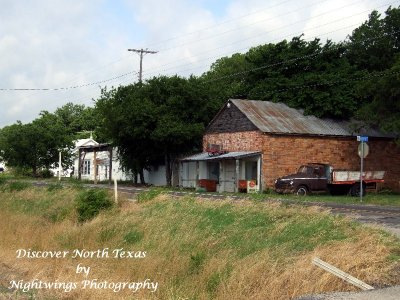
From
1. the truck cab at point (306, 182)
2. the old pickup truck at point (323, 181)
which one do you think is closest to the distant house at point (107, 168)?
the truck cab at point (306, 182)

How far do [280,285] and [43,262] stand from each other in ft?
19.0

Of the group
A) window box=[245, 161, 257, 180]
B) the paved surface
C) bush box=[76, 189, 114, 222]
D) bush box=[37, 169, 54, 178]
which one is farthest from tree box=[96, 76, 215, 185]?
the paved surface

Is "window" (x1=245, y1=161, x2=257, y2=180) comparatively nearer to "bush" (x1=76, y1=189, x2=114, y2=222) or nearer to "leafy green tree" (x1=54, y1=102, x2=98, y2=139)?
"bush" (x1=76, y1=189, x2=114, y2=222)

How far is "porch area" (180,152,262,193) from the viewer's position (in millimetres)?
35719

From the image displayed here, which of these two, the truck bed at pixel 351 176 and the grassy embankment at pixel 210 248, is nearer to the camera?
the grassy embankment at pixel 210 248

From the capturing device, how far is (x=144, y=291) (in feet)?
31.4

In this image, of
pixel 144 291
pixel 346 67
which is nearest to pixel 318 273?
pixel 144 291

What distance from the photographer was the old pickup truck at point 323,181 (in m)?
31.0

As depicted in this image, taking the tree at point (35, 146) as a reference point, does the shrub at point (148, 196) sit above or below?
below

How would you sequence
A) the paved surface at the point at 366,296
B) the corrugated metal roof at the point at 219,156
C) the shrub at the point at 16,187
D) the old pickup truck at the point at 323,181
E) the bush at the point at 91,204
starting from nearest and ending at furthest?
the paved surface at the point at 366,296, the bush at the point at 91,204, the shrub at the point at 16,187, the old pickup truck at the point at 323,181, the corrugated metal roof at the point at 219,156

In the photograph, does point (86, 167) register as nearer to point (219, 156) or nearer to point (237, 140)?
point (219, 156)

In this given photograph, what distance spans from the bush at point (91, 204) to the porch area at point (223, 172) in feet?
57.5

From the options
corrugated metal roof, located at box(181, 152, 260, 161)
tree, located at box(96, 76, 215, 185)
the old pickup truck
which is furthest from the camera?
tree, located at box(96, 76, 215, 185)

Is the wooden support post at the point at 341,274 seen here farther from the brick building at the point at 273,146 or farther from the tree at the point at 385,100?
the brick building at the point at 273,146
